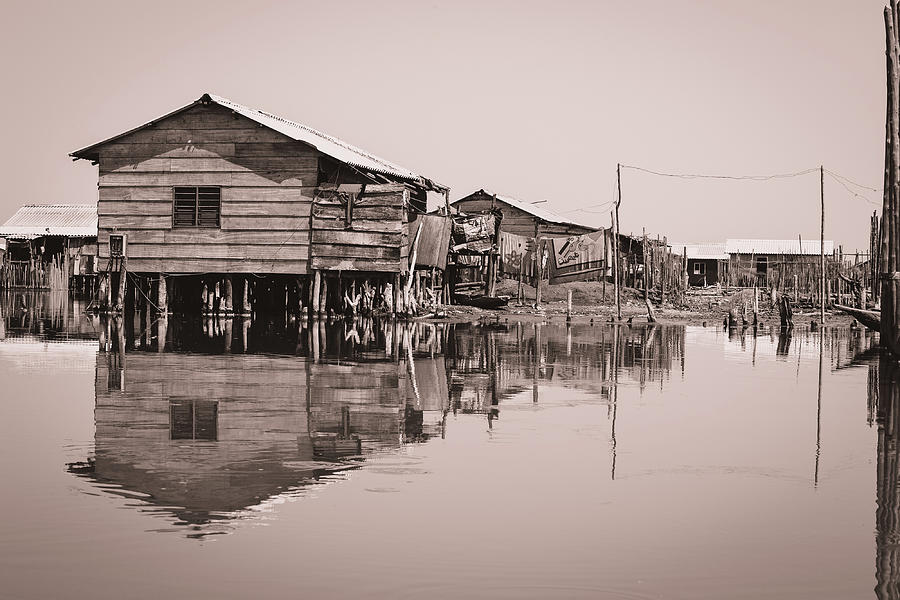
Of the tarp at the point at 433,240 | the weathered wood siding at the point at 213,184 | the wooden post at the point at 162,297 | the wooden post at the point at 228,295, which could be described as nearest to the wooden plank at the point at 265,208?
the weathered wood siding at the point at 213,184

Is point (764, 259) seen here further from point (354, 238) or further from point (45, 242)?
point (354, 238)

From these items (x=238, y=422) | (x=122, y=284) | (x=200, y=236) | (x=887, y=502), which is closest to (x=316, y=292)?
(x=200, y=236)

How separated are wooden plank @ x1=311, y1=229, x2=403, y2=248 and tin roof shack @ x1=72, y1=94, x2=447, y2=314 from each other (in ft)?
0.09

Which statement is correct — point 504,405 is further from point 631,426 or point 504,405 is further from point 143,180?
point 143,180

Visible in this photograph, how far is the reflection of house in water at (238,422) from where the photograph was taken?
6.74 m

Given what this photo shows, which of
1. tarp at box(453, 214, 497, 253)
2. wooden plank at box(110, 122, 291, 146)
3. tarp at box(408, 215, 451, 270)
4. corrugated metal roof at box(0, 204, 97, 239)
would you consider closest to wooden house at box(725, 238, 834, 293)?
tarp at box(453, 214, 497, 253)

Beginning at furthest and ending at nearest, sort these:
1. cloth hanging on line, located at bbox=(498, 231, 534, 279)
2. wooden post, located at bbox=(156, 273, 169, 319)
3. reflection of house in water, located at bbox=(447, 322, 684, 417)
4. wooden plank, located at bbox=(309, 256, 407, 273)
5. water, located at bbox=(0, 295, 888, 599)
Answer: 1. cloth hanging on line, located at bbox=(498, 231, 534, 279)
2. wooden post, located at bbox=(156, 273, 169, 319)
3. wooden plank, located at bbox=(309, 256, 407, 273)
4. reflection of house in water, located at bbox=(447, 322, 684, 417)
5. water, located at bbox=(0, 295, 888, 599)

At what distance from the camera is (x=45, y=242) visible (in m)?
55.0

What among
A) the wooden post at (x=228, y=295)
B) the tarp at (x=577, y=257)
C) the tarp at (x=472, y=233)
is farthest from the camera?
the tarp at (x=577, y=257)

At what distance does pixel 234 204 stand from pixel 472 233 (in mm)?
11746

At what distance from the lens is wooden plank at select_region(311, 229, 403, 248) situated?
90.8 ft

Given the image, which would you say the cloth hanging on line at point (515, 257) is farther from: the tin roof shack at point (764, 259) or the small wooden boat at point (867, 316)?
the tin roof shack at point (764, 259)

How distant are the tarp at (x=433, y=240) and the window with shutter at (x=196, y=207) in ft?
18.2

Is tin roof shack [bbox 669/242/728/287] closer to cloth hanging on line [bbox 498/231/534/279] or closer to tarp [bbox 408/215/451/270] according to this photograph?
cloth hanging on line [bbox 498/231/534/279]
